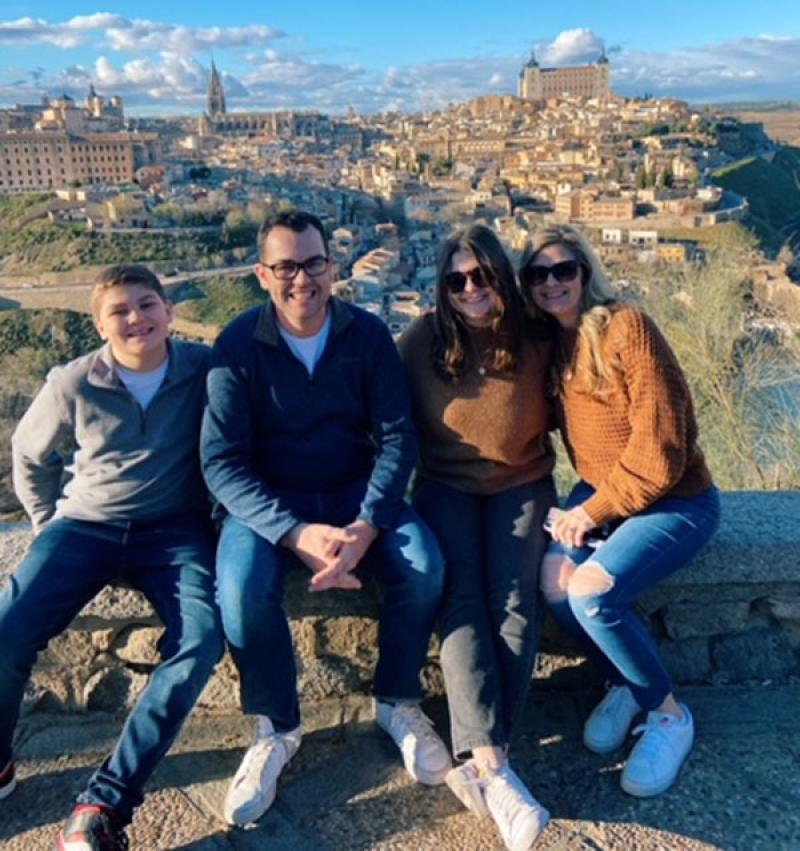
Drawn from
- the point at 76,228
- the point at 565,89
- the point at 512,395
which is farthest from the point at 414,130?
the point at 512,395

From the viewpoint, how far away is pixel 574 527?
156cm

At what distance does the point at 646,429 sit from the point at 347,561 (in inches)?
22.7

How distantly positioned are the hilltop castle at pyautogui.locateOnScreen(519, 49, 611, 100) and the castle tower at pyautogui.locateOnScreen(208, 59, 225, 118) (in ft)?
101

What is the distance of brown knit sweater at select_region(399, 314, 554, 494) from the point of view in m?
1.67

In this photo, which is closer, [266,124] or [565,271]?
[565,271]

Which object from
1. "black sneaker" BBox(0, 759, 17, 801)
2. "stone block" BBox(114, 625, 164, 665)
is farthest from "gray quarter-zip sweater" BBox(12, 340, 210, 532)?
"black sneaker" BBox(0, 759, 17, 801)

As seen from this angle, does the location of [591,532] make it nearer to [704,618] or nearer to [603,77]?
[704,618]

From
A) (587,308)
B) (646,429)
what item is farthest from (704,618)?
(587,308)

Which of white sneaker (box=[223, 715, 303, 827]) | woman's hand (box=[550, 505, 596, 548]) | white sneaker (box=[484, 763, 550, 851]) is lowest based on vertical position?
white sneaker (box=[223, 715, 303, 827])

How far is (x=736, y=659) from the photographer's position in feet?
5.52

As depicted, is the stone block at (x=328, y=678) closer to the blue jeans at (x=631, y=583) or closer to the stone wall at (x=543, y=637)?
the stone wall at (x=543, y=637)

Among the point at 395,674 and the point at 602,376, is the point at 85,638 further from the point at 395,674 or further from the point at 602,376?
the point at 602,376

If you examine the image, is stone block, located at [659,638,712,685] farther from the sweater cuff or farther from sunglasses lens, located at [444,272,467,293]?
sunglasses lens, located at [444,272,467,293]

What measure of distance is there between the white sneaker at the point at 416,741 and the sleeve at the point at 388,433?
33 centimetres
